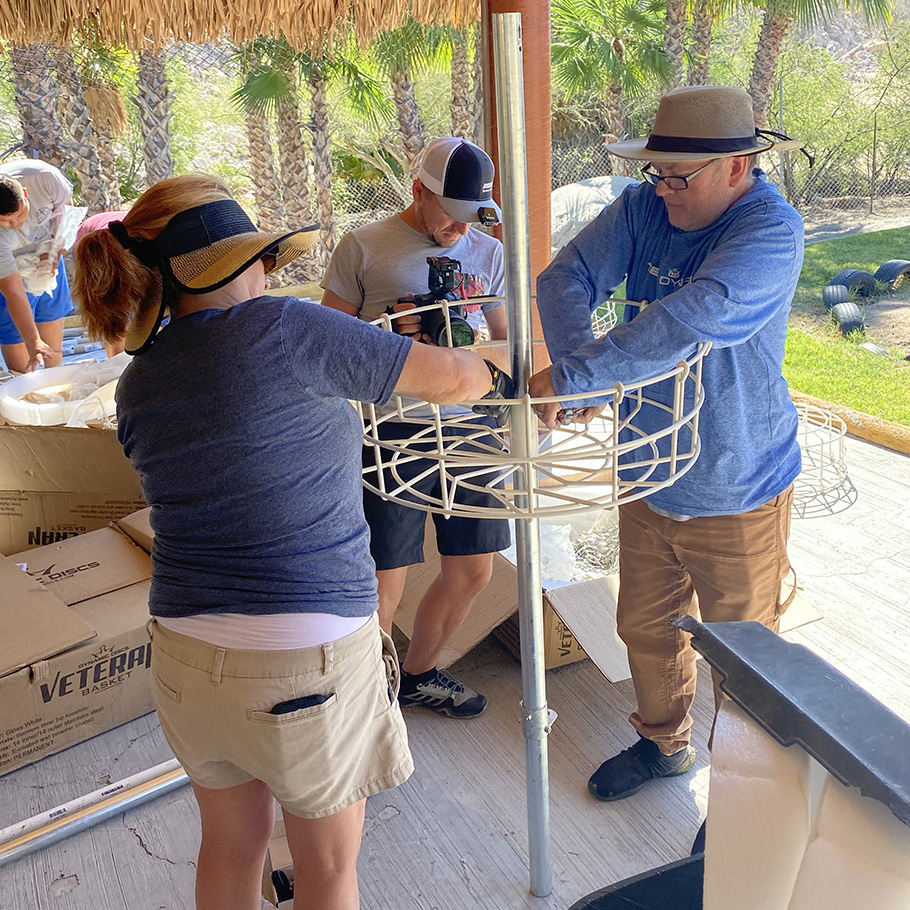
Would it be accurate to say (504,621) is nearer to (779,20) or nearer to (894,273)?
(894,273)

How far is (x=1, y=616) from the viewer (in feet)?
7.76

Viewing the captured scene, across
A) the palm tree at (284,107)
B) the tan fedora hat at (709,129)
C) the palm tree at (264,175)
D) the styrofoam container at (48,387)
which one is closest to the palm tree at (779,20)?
the palm tree at (284,107)

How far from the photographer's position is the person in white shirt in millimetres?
3770

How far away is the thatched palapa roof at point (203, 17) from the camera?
2.69 metres

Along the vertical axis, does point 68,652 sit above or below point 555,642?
above

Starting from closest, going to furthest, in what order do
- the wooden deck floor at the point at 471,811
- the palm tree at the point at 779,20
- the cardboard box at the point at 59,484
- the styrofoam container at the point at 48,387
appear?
the wooden deck floor at the point at 471,811 < the cardboard box at the point at 59,484 < the styrofoam container at the point at 48,387 < the palm tree at the point at 779,20

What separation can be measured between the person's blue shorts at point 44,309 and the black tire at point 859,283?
18.2 ft

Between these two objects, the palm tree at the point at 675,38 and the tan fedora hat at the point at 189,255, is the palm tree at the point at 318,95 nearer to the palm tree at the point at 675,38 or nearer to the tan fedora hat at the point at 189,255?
the palm tree at the point at 675,38

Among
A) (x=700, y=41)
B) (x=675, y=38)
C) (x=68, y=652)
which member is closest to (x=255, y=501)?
(x=68, y=652)

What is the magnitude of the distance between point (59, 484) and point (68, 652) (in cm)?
81

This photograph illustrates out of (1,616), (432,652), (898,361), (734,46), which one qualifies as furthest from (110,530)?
(734,46)

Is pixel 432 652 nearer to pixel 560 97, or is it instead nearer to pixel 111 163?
pixel 111 163

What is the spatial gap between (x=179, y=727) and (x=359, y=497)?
1.40ft

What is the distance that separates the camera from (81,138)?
9055 mm
